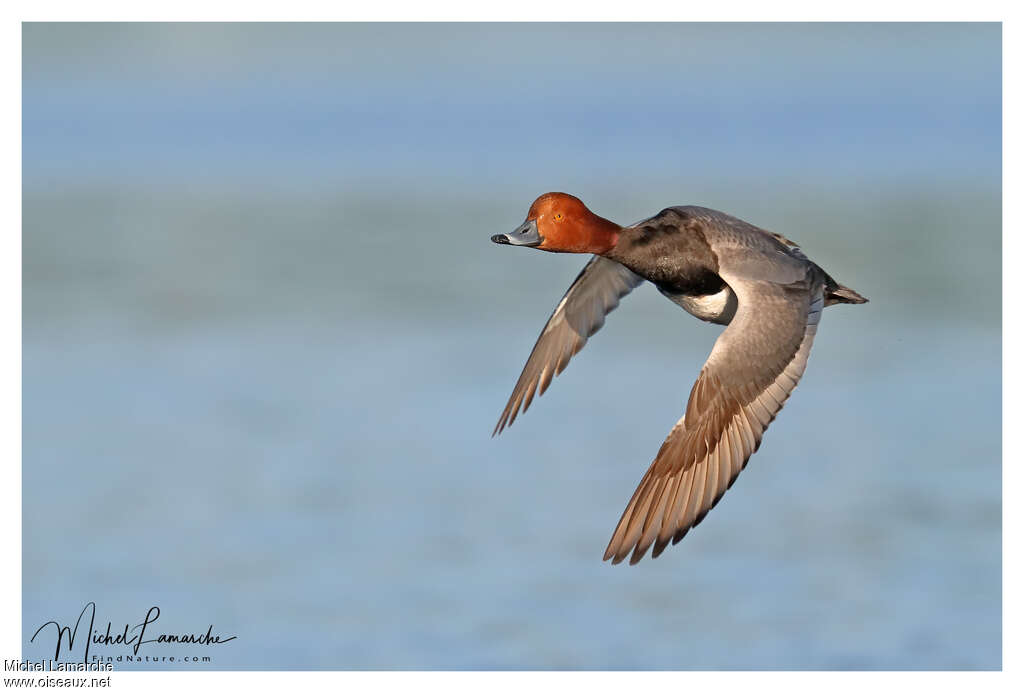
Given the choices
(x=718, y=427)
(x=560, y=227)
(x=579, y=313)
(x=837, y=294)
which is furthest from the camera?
(x=579, y=313)

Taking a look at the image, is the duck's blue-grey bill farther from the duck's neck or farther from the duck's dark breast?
the duck's dark breast

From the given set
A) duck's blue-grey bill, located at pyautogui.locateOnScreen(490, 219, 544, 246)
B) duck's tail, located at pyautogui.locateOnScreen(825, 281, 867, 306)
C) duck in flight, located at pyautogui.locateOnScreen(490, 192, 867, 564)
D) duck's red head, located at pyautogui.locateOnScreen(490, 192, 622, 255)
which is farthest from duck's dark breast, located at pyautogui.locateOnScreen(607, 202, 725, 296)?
duck's tail, located at pyautogui.locateOnScreen(825, 281, 867, 306)

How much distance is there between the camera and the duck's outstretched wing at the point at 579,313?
30.9 feet

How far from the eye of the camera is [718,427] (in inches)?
296

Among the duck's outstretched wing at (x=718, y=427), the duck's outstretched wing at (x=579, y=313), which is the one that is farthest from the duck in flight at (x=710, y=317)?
the duck's outstretched wing at (x=579, y=313)

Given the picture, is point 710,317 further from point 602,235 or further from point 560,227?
point 560,227

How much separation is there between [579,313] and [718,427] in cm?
210

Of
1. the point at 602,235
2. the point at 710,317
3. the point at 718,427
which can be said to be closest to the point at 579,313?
the point at 710,317

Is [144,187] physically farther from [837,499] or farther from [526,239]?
[526,239]

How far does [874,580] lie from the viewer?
12797 millimetres

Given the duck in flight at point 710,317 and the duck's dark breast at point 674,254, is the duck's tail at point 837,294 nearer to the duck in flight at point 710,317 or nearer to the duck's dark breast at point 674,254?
the duck in flight at point 710,317

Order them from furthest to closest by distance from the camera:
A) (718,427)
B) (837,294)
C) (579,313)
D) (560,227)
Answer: (579,313) < (837,294) < (560,227) < (718,427)

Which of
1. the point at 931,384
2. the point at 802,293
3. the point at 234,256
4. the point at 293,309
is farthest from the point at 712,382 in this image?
the point at 234,256

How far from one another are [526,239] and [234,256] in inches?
735
